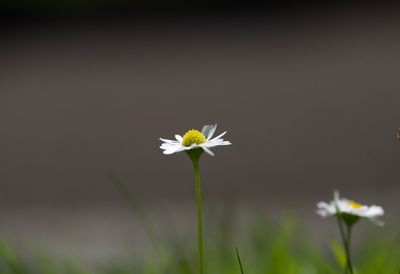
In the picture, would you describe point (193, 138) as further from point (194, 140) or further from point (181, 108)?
Result: point (181, 108)

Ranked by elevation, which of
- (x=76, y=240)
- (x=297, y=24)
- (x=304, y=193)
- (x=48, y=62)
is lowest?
(x=76, y=240)

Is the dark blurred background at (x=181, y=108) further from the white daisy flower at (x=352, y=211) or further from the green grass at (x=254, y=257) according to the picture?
the white daisy flower at (x=352, y=211)

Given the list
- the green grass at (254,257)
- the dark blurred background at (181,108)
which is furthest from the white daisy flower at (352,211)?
the dark blurred background at (181,108)

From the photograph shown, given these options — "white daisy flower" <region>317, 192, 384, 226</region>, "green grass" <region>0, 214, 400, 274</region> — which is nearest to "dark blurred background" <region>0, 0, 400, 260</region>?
"green grass" <region>0, 214, 400, 274</region>

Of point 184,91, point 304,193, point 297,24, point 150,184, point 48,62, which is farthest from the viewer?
point 297,24

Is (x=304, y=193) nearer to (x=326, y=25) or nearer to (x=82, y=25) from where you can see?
(x=326, y=25)

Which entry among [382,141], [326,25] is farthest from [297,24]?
[382,141]

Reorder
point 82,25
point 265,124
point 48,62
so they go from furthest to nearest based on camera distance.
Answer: point 82,25 → point 48,62 → point 265,124
